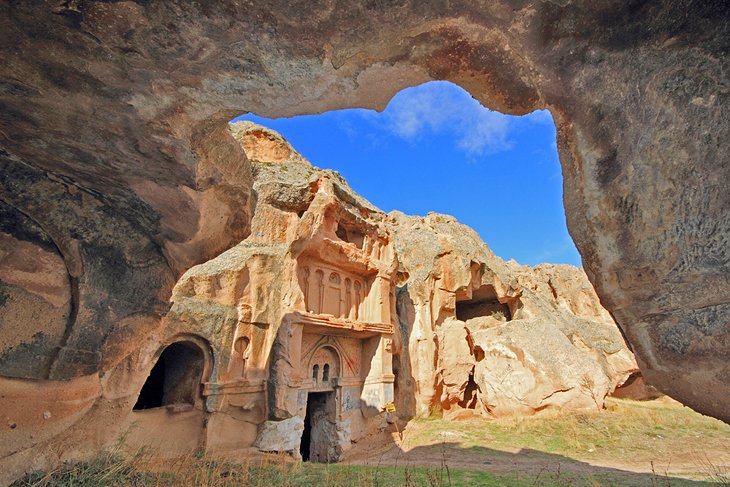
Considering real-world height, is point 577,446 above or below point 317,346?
below

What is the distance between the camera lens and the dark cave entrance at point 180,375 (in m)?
8.84

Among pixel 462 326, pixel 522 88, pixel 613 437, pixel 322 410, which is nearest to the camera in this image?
pixel 522 88

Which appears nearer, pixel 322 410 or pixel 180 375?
pixel 180 375

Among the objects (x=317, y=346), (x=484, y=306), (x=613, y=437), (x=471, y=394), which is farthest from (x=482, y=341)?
(x=317, y=346)

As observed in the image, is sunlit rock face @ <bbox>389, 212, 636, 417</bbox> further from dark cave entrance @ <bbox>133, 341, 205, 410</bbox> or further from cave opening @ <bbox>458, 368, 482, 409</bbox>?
dark cave entrance @ <bbox>133, 341, 205, 410</bbox>

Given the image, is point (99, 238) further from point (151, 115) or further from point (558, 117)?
point (558, 117)

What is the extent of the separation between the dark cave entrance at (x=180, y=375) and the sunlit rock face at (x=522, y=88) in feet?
24.0

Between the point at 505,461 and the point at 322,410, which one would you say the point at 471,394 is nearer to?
the point at 322,410

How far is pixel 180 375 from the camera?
917cm

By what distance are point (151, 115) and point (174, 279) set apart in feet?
8.55

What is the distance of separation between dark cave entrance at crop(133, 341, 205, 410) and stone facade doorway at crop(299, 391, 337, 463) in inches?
161

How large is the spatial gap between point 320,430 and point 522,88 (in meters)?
11.8

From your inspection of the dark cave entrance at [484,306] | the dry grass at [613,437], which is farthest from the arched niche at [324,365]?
the dark cave entrance at [484,306]

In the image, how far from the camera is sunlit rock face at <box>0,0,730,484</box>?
1604 mm
